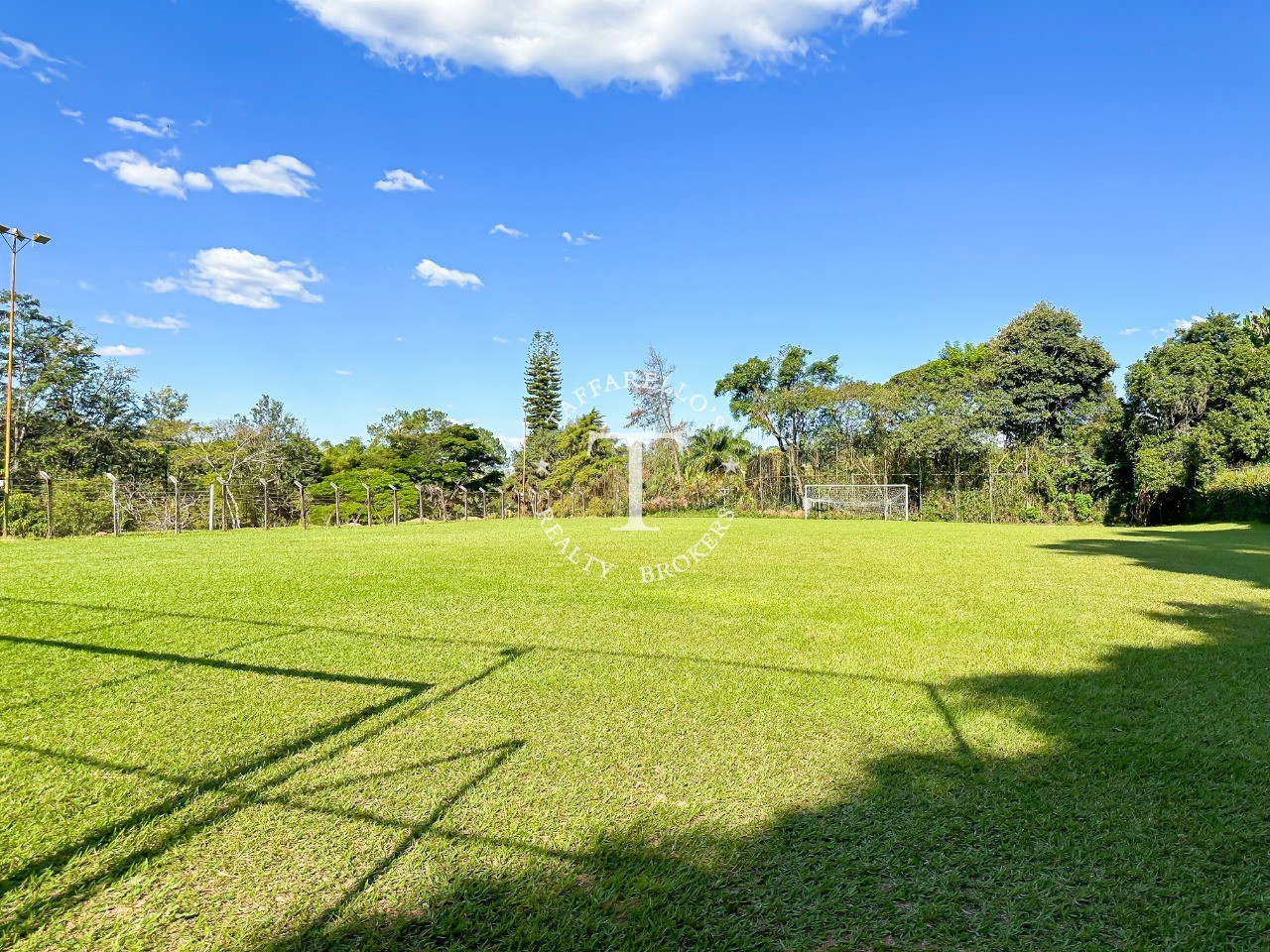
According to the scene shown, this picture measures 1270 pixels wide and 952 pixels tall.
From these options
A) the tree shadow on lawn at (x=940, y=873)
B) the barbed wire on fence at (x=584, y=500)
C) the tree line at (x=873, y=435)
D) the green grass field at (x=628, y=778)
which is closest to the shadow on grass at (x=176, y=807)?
the green grass field at (x=628, y=778)

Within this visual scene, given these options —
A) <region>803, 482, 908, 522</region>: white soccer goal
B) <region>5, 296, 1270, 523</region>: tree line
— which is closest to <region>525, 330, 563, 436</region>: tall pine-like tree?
<region>5, 296, 1270, 523</region>: tree line

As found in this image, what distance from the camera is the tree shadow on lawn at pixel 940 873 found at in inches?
55.8

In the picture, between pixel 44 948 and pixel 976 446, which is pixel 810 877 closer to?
pixel 44 948

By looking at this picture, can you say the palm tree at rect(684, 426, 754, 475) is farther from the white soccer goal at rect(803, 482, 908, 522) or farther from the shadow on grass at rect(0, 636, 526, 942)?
the shadow on grass at rect(0, 636, 526, 942)

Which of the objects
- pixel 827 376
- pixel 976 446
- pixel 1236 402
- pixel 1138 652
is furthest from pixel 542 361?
pixel 1138 652

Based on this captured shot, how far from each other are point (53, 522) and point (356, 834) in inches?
619

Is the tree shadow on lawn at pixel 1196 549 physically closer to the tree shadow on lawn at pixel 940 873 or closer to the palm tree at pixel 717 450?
the tree shadow on lawn at pixel 940 873

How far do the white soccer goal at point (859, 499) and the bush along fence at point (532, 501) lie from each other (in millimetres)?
475

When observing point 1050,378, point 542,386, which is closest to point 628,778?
point 1050,378

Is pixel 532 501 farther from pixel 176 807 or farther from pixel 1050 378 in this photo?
pixel 176 807

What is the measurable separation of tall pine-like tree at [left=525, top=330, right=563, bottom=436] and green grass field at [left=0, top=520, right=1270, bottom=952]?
91.6ft

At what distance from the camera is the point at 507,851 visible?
1.72 meters

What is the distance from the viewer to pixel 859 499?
21062 mm

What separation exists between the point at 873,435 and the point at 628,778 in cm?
2113
